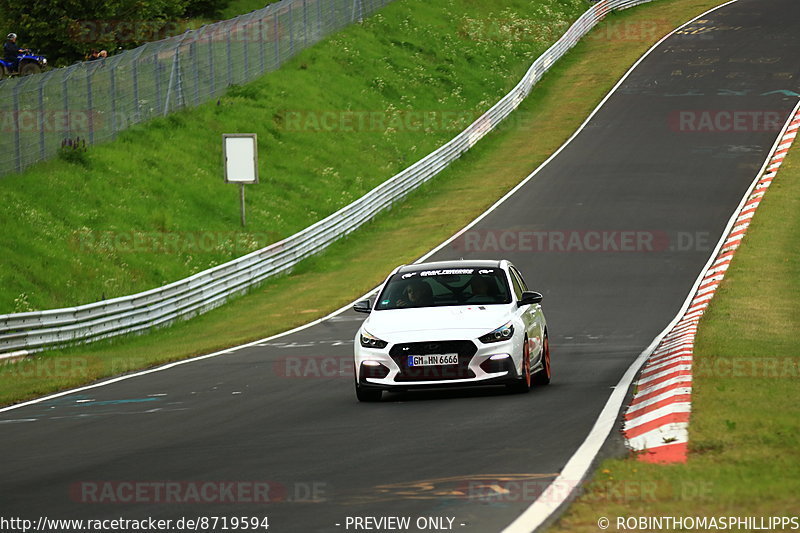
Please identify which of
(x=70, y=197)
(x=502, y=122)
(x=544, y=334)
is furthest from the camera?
(x=502, y=122)

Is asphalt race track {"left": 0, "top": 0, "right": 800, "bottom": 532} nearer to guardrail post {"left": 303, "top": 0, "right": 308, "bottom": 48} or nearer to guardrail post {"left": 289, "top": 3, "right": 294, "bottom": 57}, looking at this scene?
guardrail post {"left": 289, "top": 3, "right": 294, "bottom": 57}

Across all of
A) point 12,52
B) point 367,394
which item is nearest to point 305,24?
point 12,52

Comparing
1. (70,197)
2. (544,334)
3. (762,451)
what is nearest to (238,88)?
(70,197)

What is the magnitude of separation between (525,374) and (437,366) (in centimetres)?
104

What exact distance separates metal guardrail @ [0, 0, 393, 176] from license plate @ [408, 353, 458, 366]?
18.5 meters

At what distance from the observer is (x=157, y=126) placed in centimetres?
4028

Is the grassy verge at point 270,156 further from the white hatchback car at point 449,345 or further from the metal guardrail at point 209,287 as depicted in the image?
the white hatchback car at point 449,345

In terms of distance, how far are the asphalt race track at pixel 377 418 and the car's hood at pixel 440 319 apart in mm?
806

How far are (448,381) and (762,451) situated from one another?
5.25 metres

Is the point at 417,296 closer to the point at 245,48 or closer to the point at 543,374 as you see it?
the point at 543,374

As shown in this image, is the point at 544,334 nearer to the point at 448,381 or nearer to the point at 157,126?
the point at 448,381

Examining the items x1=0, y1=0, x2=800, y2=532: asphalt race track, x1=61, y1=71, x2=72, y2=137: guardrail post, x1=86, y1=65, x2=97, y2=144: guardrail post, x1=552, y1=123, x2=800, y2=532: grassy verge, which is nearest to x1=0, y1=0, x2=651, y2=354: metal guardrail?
x1=0, y1=0, x2=800, y2=532: asphalt race track

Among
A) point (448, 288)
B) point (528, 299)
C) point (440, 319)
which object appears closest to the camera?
point (440, 319)

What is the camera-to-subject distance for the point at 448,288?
51.0 feet
